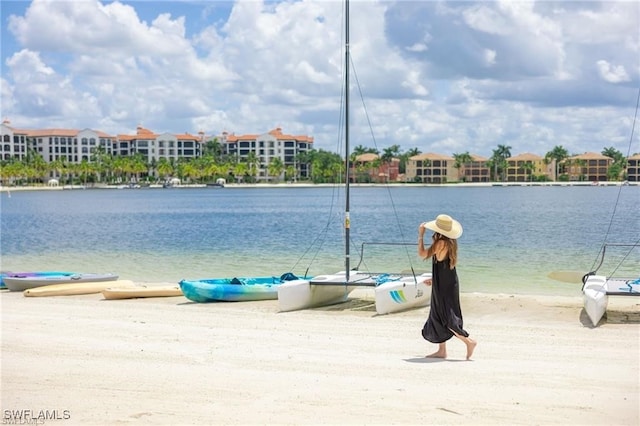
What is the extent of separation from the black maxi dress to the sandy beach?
41 cm

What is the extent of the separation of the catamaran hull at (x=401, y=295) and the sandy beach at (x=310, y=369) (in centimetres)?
23

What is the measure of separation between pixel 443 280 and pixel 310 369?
2.02 meters

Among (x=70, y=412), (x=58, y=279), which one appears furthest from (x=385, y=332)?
(x=58, y=279)

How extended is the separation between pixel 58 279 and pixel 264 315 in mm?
7490

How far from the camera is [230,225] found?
61.0 meters

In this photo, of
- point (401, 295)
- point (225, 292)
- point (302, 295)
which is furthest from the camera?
point (225, 292)

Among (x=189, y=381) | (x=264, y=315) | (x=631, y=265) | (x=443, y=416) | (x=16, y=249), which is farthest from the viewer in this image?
(x=16, y=249)

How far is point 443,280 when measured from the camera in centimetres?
987

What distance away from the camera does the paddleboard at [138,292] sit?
714 inches

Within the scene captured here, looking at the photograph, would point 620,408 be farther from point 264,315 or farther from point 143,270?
point 143,270

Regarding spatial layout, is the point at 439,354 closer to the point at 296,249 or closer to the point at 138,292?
the point at 138,292

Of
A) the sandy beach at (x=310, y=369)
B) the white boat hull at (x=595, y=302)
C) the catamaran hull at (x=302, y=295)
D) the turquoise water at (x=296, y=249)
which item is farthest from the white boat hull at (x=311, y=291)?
Result: the white boat hull at (x=595, y=302)

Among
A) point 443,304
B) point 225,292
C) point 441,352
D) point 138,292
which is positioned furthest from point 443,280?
point 138,292

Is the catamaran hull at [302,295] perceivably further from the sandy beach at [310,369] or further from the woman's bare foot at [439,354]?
the woman's bare foot at [439,354]
